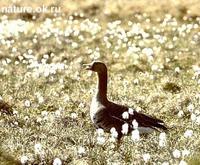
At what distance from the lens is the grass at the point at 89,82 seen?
34.3 ft

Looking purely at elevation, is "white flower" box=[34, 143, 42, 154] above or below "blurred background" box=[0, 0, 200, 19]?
below

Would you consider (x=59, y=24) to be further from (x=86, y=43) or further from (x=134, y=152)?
(x=134, y=152)

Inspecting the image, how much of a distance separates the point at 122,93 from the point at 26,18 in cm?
1491

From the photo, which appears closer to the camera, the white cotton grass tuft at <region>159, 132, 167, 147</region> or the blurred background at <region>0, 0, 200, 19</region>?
the white cotton grass tuft at <region>159, 132, 167, 147</region>

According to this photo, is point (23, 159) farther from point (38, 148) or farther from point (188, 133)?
point (188, 133)

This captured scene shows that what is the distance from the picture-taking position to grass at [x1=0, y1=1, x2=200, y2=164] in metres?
10.5

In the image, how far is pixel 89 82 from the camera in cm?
1711

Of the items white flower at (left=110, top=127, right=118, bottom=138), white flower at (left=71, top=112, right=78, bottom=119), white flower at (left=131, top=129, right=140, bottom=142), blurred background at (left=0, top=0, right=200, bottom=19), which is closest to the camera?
white flower at (left=131, top=129, right=140, bottom=142)

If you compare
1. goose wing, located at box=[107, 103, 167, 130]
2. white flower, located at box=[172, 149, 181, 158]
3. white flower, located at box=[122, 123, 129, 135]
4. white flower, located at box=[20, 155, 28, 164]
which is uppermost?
goose wing, located at box=[107, 103, 167, 130]

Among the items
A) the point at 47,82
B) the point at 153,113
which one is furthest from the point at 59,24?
the point at 153,113

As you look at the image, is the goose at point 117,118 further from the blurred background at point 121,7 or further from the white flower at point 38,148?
the blurred background at point 121,7

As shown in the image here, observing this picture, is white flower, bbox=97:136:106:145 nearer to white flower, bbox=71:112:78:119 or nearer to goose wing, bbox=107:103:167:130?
goose wing, bbox=107:103:167:130

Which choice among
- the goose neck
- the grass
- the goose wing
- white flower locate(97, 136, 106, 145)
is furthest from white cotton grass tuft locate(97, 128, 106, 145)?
the goose neck

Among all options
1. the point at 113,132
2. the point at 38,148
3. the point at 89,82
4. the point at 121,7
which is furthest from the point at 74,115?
the point at 121,7
